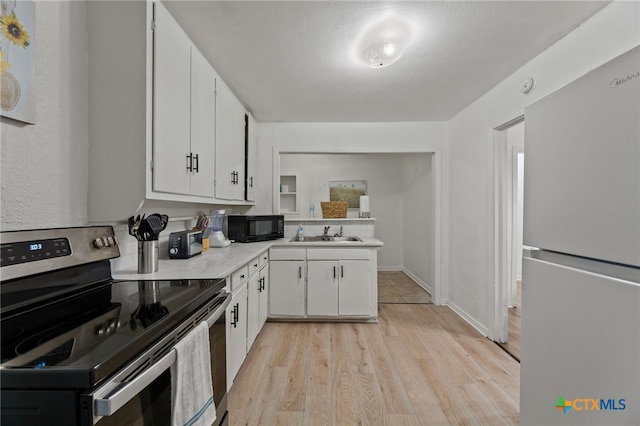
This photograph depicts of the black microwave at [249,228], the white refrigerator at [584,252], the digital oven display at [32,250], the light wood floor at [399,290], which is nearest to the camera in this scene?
the white refrigerator at [584,252]

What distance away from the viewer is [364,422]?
60.2 inches

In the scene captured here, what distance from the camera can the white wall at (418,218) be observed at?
13.4 ft

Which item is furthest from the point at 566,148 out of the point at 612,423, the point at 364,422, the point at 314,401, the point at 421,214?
the point at 421,214

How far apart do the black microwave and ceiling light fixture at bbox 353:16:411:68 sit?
6.06ft

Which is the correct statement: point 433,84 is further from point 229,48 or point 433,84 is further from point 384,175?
point 384,175

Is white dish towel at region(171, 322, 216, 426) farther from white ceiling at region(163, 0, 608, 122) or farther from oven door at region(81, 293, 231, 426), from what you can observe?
white ceiling at region(163, 0, 608, 122)

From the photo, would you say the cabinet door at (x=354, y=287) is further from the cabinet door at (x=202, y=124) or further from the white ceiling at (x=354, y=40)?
the white ceiling at (x=354, y=40)

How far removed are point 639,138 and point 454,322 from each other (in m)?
2.61

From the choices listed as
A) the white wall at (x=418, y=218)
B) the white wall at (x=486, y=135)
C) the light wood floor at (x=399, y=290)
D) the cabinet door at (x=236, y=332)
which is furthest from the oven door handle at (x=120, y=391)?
the white wall at (x=418, y=218)

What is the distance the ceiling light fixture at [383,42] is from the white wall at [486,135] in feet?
3.45

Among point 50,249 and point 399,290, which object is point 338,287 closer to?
point 399,290

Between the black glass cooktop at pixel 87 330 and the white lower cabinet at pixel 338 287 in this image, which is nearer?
the black glass cooktop at pixel 87 330

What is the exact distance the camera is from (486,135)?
2.58m

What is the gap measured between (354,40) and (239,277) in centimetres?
Result: 179
